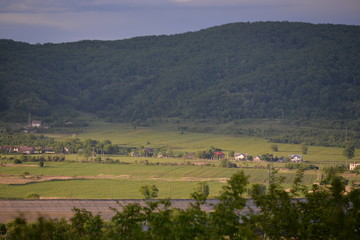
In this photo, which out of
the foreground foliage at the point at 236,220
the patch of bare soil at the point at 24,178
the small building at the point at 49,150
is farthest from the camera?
the small building at the point at 49,150

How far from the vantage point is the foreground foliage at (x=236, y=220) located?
74.0ft

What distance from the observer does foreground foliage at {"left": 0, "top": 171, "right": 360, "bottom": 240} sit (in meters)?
22.5

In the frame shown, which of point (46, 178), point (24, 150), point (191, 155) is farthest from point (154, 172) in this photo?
point (24, 150)

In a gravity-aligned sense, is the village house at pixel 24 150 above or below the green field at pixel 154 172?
above

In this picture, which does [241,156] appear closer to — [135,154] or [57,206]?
[135,154]

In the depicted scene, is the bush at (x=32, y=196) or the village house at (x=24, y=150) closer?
the bush at (x=32, y=196)

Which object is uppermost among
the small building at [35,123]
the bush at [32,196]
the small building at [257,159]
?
the small building at [35,123]

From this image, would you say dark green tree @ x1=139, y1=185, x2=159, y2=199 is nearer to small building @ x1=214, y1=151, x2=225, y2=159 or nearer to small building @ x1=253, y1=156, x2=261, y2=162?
small building @ x1=253, y1=156, x2=261, y2=162

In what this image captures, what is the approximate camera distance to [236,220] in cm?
2362

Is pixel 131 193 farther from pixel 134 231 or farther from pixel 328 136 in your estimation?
pixel 328 136

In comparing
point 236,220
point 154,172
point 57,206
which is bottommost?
point 154,172

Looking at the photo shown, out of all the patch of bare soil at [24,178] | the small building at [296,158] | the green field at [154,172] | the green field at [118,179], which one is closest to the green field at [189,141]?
the green field at [154,172]

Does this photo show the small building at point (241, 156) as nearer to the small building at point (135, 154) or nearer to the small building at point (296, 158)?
the small building at point (296, 158)

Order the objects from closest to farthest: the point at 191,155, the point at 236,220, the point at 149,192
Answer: the point at 236,220 → the point at 149,192 → the point at 191,155
